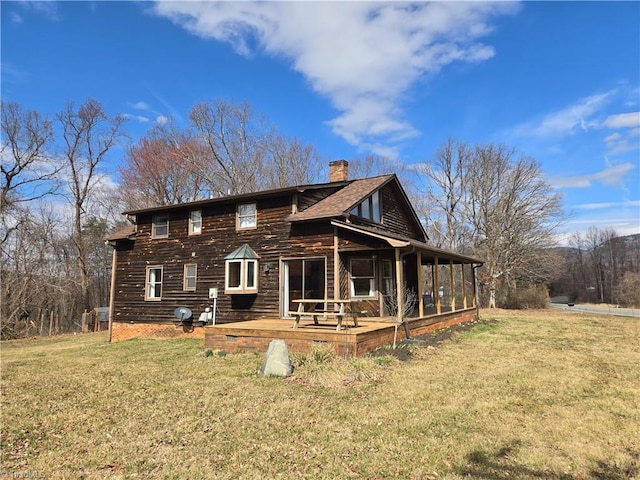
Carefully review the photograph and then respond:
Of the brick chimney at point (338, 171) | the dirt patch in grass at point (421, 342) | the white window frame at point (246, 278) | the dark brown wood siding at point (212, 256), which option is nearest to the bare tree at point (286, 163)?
the brick chimney at point (338, 171)

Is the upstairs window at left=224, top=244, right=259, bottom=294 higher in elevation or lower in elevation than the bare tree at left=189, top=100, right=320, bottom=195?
lower

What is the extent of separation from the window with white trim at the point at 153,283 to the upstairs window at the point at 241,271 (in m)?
3.94

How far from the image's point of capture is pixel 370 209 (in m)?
14.4

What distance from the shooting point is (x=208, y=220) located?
14953mm

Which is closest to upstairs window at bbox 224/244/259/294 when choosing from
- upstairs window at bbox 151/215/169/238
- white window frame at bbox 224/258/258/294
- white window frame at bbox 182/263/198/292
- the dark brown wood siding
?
white window frame at bbox 224/258/258/294

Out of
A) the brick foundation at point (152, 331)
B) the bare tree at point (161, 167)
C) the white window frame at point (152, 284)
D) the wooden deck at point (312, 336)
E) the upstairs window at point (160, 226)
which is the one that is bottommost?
the brick foundation at point (152, 331)

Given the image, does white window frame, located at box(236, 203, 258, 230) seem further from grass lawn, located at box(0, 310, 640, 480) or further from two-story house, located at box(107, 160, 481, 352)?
grass lawn, located at box(0, 310, 640, 480)

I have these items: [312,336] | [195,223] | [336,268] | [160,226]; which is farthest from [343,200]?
[160,226]

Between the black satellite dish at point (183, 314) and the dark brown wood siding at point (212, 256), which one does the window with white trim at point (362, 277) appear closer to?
the dark brown wood siding at point (212, 256)

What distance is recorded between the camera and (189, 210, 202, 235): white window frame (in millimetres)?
15258

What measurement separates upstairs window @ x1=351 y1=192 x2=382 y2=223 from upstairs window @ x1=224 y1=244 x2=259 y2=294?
12.7ft

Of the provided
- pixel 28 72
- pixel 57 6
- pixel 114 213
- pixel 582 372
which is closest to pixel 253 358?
pixel 582 372

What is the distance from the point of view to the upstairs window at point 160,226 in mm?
16125

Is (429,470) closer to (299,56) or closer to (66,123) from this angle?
(299,56)
